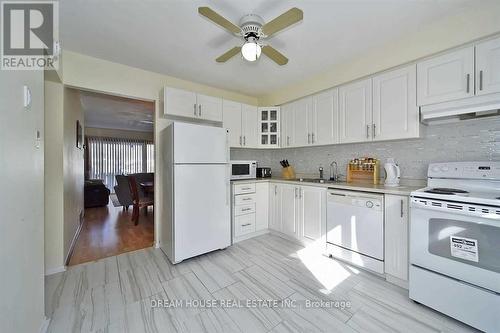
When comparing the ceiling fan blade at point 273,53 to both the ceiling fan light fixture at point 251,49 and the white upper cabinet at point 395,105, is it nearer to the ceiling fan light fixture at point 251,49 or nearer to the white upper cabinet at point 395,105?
the ceiling fan light fixture at point 251,49

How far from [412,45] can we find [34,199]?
3433mm

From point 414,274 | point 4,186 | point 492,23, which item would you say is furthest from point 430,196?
point 4,186

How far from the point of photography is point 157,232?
9.28 feet

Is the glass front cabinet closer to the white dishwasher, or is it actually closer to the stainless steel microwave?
the stainless steel microwave

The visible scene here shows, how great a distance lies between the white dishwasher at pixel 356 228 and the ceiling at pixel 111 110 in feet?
11.9

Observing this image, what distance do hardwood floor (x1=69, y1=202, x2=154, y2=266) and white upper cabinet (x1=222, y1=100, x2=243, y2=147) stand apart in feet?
6.81

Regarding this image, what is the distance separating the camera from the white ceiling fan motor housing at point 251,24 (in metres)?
1.62

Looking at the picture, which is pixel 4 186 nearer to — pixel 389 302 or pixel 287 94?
pixel 389 302

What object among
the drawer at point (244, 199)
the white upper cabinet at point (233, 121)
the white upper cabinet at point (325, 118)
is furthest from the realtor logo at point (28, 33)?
the white upper cabinet at point (325, 118)

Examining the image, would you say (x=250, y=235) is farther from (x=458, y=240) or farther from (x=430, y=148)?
(x=430, y=148)

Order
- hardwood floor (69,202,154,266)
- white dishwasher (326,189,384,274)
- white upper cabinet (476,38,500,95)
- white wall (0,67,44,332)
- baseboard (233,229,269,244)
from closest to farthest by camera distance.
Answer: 1. white wall (0,67,44,332)
2. white upper cabinet (476,38,500,95)
3. white dishwasher (326,189,384,274)
4. hardwood floor (69,202,154,266)
5. baseboard (233,229,269,244)

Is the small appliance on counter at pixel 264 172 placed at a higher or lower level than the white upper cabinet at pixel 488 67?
lower

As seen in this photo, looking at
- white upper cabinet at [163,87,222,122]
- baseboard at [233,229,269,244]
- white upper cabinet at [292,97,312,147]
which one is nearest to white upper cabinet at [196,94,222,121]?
white upper cabinet at [163,87,222,122]

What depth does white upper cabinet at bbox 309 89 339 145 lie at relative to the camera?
2760 mm
